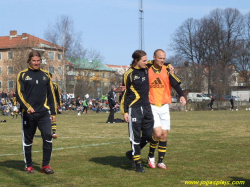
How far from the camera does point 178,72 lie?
71438mm

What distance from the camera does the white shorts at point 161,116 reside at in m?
8.31

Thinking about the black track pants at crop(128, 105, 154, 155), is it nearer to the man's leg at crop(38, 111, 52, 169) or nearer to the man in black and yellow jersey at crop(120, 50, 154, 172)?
the man in black and yellow jersey at crop(120, 50, 154, 172)

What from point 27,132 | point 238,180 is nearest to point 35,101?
point 27,132

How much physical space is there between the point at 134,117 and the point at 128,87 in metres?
0.57

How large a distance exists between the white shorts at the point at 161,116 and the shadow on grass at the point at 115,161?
1007 millimetres

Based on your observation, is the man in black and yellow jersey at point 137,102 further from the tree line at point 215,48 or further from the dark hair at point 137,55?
the tree line at point 215,48

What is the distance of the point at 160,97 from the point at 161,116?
357mm

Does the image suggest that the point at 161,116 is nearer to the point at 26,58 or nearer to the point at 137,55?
the point at 137,55

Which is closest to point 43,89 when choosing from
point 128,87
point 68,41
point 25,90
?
point 25,90

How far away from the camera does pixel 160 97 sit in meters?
8.37

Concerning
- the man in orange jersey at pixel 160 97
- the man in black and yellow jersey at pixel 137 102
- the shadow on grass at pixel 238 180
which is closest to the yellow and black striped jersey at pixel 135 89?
the man in black and yellow jersey at pixel 137 102

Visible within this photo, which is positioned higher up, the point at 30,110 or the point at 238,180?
the point at 30,110

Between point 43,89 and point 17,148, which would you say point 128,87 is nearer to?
point 43,89

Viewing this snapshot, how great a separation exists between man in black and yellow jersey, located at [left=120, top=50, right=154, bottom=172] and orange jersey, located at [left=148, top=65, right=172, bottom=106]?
0.64 feet
